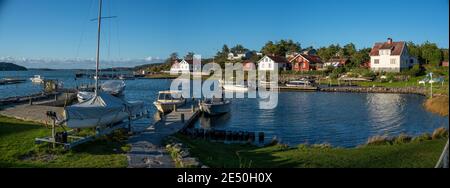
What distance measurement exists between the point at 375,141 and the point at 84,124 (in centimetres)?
1224

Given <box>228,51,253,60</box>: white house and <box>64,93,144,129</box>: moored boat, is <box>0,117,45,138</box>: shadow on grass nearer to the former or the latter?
<box>64,93,144,129</box>: moored boat

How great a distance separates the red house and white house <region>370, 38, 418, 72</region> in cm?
1457

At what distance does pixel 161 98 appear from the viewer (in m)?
36.7

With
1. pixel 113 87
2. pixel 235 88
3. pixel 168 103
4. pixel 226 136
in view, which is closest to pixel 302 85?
pixel 235 88

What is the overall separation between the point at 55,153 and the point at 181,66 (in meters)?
98.4

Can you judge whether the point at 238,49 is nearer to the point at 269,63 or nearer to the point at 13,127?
the point at 269,63

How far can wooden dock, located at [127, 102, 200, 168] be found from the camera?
1173cm

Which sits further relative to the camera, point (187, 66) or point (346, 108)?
point (187, 66)

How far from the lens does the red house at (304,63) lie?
85000mm

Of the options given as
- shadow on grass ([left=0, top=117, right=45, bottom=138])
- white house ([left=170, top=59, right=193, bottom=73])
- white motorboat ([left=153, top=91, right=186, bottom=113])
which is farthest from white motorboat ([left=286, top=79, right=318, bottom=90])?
shadow on grass ([left=0, top=117, right=45, bottom=138])

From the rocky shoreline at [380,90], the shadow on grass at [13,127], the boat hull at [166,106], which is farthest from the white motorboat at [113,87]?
the rocky shoreline at [380,90]

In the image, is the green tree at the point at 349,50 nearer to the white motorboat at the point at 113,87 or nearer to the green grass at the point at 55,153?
the white motorboat at the point at 113,87
